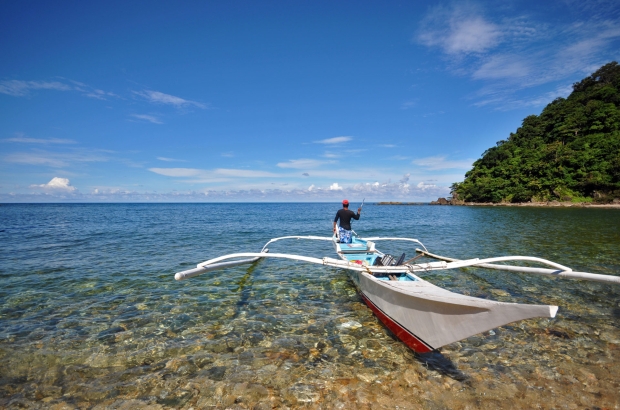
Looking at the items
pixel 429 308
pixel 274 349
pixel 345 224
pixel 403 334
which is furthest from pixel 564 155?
pixel 274 349

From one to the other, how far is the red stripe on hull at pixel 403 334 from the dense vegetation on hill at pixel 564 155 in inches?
2998

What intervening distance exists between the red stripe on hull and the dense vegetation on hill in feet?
250

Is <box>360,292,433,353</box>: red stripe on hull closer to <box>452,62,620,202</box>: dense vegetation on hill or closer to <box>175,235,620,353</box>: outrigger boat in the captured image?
<box>175,235,620,353</box>: outrigger boat

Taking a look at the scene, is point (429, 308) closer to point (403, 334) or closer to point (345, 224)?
point (403, 334)

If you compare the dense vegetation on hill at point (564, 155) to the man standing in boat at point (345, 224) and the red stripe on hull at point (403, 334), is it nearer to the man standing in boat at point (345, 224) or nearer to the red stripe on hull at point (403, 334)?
the man standing in boat at point (345, 224)

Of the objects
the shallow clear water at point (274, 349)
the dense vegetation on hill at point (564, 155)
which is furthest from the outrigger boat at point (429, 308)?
the dense vegetation on hill at point (564, 155)

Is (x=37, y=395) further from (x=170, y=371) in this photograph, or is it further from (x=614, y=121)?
(x=614, y=121)

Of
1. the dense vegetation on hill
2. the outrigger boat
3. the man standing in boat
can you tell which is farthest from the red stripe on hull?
the dense vegetation on hill

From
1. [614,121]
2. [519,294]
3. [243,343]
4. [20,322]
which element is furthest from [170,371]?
[614,121]

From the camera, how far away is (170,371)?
495 cm

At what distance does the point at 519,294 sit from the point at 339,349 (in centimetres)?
695

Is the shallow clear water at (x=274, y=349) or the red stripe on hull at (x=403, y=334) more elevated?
the red stripe on hull at (x=403, y=334)

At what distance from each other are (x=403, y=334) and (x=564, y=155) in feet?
283

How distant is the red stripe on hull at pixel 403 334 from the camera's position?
188 inches
